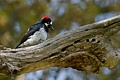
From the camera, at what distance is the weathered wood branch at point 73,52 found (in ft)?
12.9

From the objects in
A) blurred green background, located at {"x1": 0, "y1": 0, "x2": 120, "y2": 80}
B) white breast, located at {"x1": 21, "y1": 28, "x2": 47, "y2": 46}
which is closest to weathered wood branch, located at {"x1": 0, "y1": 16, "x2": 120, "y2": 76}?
white breast, located at {"x1": 21, "y1": 28, "x2": 47, "y2": 46}

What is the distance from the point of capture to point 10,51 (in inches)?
156

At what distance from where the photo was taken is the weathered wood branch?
155 inches

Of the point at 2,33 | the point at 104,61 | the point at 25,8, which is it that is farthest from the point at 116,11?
the point at 104,61

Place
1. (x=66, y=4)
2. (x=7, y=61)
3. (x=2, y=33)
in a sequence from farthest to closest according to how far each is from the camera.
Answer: (x=2, y=33) < (x=66, y=4) < (x=7, y=61)

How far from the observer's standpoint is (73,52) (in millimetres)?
3941

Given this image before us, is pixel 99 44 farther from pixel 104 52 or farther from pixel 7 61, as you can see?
pixel 7 61

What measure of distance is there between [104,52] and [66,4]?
4.38m

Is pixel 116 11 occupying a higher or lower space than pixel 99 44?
lower

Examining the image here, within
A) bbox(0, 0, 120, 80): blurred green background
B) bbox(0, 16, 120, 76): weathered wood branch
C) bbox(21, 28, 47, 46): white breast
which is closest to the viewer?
bbox(0, 16, 120, 76): weathered wood branch

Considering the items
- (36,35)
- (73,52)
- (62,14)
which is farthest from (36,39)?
(62,14)

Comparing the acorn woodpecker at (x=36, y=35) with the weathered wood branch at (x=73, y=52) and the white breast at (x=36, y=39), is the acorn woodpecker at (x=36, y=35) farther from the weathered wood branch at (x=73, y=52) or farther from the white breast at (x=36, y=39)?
the weathered wood branch at (x=73, y=52)

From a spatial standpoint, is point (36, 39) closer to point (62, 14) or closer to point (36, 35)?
point (36, 35)

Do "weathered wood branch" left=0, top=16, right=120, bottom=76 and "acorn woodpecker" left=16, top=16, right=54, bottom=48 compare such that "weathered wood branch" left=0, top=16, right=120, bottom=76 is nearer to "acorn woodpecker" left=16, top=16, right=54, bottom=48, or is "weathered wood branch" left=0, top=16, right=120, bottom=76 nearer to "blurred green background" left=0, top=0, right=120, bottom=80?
"acorn woodpecker" left=16, top=16, right=54, bottom=48
